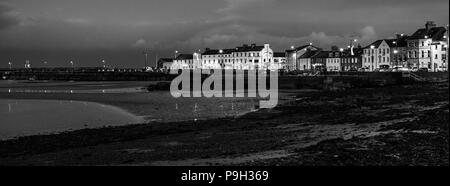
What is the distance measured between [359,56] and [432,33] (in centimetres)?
2693

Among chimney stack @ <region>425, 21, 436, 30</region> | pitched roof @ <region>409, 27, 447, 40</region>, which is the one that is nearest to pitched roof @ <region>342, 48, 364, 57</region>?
pitched roof @ <region>409, 27, 447, 40</region>

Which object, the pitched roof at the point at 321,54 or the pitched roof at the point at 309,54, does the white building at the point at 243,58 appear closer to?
the pitched roof at the point at 309,54

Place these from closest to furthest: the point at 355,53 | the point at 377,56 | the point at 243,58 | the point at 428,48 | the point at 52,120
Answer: the point at 52,120 < the point at 428,48 < the point at 377,56 < the point at 355,53 < the point at 243,58

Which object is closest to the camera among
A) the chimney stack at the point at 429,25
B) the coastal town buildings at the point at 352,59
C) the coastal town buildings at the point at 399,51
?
the chimney stack at the point at 429,25

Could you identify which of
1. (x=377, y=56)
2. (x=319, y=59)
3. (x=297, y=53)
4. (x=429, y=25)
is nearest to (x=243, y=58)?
(x=297, y=53)

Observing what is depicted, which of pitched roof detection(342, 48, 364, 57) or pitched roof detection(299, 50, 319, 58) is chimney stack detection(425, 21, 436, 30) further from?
pitched roof detection(299, 50, 319, 58)

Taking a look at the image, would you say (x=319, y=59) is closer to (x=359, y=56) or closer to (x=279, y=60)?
(x=359, y=56)

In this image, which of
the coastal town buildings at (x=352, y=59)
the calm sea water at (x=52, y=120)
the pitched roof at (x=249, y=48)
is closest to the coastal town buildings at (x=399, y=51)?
the coastal town buildings at (x=352, y=59)

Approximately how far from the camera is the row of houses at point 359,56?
4267 inches

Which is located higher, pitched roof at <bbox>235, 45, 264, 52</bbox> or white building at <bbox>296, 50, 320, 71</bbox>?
pitched roof at <bbox>235, 45, 264, 52</bbox>

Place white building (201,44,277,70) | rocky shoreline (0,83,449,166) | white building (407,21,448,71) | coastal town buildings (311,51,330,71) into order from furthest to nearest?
white building (201,44,277,70) < coastal town buildings (311,51,330,71) < white building (407,21,448,71) < rocky shoreline (0,83,449,166)

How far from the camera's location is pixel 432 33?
11038 centimetres

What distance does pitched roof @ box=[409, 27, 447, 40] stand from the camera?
107625mm
